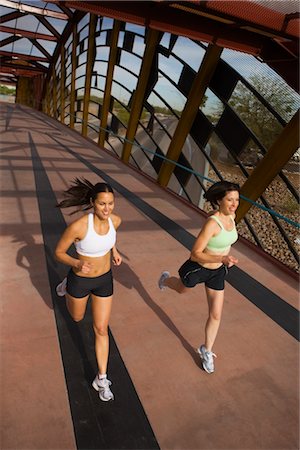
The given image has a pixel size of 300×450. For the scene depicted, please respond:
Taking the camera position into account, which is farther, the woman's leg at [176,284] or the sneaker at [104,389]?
the woman's leg at [176,284]

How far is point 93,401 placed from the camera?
8.98 feet

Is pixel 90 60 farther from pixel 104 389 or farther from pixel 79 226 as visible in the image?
pixel 104 389

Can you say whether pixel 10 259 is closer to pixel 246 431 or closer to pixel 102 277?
pixel 102 277

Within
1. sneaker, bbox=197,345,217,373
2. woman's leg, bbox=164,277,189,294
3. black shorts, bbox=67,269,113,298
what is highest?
black shorts, bbox=67,269,113,298

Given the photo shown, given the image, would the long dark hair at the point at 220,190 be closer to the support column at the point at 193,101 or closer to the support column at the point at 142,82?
the support column at the point at 193,101

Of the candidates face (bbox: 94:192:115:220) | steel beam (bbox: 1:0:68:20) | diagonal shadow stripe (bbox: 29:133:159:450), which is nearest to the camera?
diagonal shadow stripe (bbox: 29:133:159:450)

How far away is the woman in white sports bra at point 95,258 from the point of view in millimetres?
2621

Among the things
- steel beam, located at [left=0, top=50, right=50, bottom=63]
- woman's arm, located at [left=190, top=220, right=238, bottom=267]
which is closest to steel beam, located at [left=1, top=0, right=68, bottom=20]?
steel beam, located at [left=0, top=50, right=50, bottom=63]

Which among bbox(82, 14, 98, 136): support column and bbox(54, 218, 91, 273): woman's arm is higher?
bbox(82, 14, 98, 136): support column

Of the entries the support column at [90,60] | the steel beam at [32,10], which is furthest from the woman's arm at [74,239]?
the steel beam at [32,10]

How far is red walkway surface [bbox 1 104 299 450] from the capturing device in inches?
103

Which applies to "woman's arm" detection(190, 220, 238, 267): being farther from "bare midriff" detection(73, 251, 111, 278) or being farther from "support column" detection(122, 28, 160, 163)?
"support column" detection(122, 28, 160, 163)

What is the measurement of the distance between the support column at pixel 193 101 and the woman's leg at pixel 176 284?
670cm

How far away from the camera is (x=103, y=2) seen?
544 cm
